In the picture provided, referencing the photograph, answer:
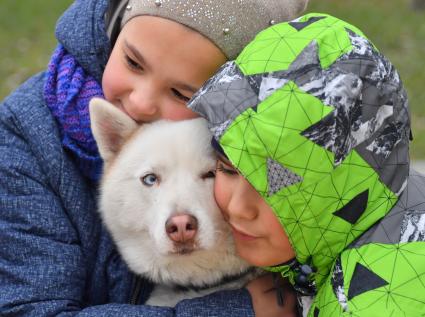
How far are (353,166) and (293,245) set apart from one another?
0.30 metres

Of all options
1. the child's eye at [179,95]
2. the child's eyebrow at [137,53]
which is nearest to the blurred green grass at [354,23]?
the child's eye at [179,95]

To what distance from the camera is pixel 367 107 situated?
70.9 inches

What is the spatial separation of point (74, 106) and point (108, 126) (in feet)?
0.54

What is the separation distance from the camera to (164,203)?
2.13 m

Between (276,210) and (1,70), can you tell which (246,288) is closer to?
(276,210)

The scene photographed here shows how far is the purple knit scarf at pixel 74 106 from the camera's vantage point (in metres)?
2.39

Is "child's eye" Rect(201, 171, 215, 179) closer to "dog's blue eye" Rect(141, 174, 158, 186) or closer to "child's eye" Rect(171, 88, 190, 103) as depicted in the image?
"dog's blue eye" Rect(141, 174, 158, 186)

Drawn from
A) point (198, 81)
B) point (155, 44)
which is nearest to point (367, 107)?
point (198, 81)

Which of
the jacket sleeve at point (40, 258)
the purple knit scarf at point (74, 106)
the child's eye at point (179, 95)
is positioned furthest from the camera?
the purple knit scarf at point (74, 106)

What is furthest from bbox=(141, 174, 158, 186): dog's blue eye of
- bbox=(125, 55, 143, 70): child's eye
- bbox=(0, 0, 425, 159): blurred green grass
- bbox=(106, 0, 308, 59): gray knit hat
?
bbox=(0, 0, 425, 159): blurred green grass

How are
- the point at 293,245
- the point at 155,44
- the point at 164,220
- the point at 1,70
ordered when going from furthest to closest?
the point at 1,70 < the point at 155,44 < the point at 164,220 < the point at 293,245

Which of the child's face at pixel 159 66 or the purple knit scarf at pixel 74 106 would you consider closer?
the child's face at pixel 159 66

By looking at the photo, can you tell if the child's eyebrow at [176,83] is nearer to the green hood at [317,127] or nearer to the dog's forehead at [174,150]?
the dog's forehead at [174,150]

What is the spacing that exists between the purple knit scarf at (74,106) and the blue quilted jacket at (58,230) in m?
0.03
